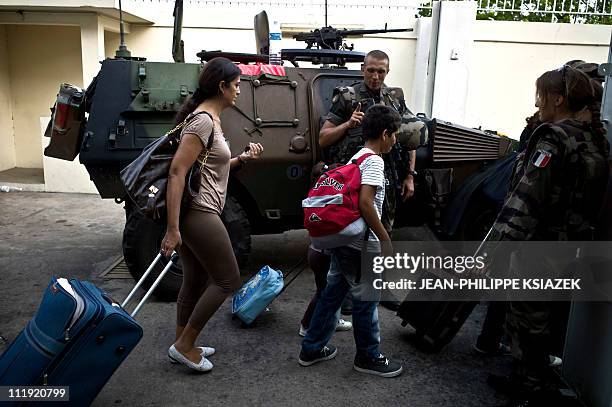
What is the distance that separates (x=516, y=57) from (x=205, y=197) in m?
7.88

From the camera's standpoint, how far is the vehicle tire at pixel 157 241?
154 inches

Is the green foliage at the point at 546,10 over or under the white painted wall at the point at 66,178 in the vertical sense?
over

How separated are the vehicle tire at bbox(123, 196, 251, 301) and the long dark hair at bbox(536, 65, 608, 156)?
2.29 meters

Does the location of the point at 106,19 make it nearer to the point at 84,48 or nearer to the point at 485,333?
the point at 84,48

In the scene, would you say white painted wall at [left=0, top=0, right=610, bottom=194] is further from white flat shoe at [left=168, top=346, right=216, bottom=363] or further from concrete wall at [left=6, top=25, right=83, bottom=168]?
white flat shoe at [left=168, top=346, right=216, bottom=363]

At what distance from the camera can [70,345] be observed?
230 centimetres

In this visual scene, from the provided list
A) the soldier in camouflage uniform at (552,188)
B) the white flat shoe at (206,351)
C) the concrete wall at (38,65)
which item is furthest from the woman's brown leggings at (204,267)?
the concrete wall at (38,65)

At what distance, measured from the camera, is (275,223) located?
4.46 meters

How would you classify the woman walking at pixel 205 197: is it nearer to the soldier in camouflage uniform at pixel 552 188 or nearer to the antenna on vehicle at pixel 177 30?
the soldier in camouflage uniform at pixel 552 188

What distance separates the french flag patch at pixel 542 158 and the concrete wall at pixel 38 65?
8748 mm

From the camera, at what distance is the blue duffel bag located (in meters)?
3.59

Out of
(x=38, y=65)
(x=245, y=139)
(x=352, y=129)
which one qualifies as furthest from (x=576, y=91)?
(x=38, y=65)

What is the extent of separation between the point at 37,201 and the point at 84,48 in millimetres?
2392

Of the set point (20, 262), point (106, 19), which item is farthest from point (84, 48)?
point (20, 262)
